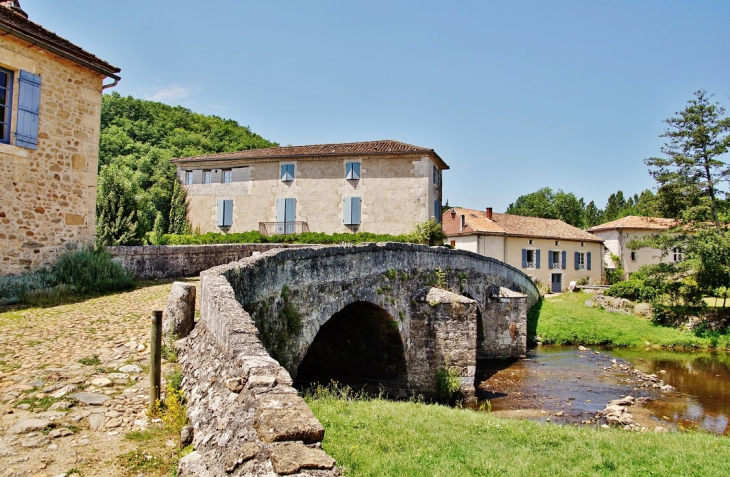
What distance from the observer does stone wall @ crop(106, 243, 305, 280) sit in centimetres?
1139

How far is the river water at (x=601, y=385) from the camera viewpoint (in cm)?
1164

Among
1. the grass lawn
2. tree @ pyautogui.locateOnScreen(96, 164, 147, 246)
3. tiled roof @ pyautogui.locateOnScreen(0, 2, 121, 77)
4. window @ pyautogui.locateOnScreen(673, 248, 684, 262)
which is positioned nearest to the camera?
tiled roof @ pyautogui.locateOnScreen(0, 2, 121, 77)

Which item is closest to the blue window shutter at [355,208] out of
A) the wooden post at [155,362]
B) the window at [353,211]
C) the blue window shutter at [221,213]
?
the window at [353,211]

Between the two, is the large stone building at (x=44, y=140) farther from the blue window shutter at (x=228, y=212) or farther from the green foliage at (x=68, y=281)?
the blue window shutter at (x=228, y=212)

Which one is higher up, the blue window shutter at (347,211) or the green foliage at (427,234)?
the blue window shutter at (347,211)

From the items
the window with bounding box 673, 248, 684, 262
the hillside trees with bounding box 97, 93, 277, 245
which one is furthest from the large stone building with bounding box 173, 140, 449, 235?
the window with bounding box 673, 248, 684, 262

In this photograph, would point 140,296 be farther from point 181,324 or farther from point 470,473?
point 470,473

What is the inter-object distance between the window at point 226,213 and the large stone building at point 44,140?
16.3 metres

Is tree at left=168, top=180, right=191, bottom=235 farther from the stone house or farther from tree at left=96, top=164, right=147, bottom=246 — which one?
the stone house

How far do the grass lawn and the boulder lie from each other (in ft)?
63.2

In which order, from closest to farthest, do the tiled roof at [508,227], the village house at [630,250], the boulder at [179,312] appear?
the boulder at [179,312] → the tiled roof at [508,227] → the village house at [630,250]

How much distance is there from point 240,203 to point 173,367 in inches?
861

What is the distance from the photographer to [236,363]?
3.37m

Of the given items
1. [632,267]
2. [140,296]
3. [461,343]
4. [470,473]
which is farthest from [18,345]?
[632,267]
